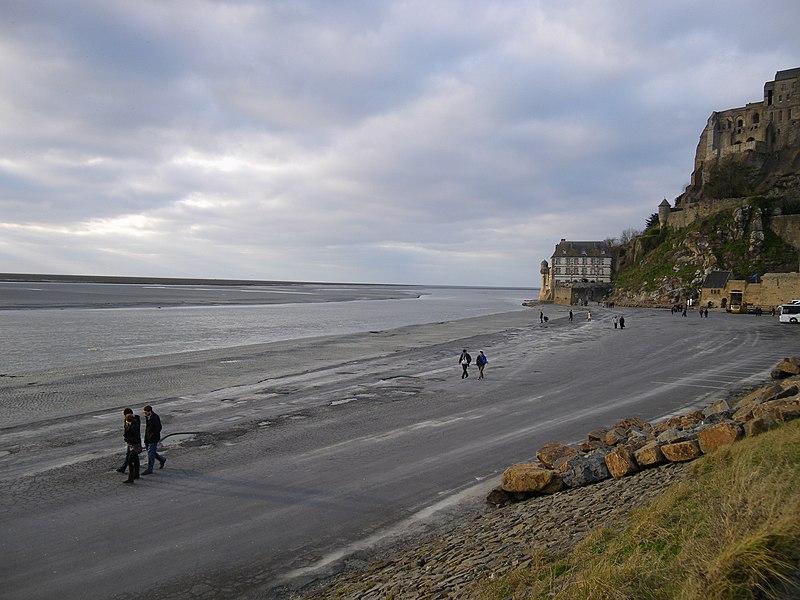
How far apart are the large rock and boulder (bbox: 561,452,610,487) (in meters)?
0.18

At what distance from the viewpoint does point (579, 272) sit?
380 ft

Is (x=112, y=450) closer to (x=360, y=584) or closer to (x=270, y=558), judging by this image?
(x=270, y=558)

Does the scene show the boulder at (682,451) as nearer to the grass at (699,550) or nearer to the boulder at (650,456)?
the boulder at (650,456)

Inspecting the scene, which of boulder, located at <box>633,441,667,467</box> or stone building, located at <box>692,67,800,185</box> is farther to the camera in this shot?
stone building, located at <box>692,67,800,185</box>

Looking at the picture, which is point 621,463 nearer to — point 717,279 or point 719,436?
point 719,436

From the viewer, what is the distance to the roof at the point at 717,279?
76.4 metres

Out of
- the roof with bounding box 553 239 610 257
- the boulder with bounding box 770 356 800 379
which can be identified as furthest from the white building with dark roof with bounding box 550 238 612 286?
the boulder with bounding box 770 356 800 379

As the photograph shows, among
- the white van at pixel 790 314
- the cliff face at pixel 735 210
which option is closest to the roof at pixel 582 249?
the cliff face at pixel 735 210

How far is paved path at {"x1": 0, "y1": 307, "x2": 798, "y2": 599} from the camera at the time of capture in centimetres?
845

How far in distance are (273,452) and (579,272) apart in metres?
110

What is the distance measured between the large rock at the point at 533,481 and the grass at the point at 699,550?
2602mm

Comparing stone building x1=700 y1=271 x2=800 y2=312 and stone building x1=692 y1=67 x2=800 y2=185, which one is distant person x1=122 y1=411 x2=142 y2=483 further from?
stone building x1=692 y1=67 x2=800 y2=185

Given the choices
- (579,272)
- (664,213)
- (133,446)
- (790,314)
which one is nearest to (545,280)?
(579,272)

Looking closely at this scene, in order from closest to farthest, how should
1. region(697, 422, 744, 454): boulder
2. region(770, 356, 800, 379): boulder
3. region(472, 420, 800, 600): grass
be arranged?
region(472, 420, 800, 600): grass, region(697, 422, 744, 454): boulder, region(770, 356, 800, 379): boulder
